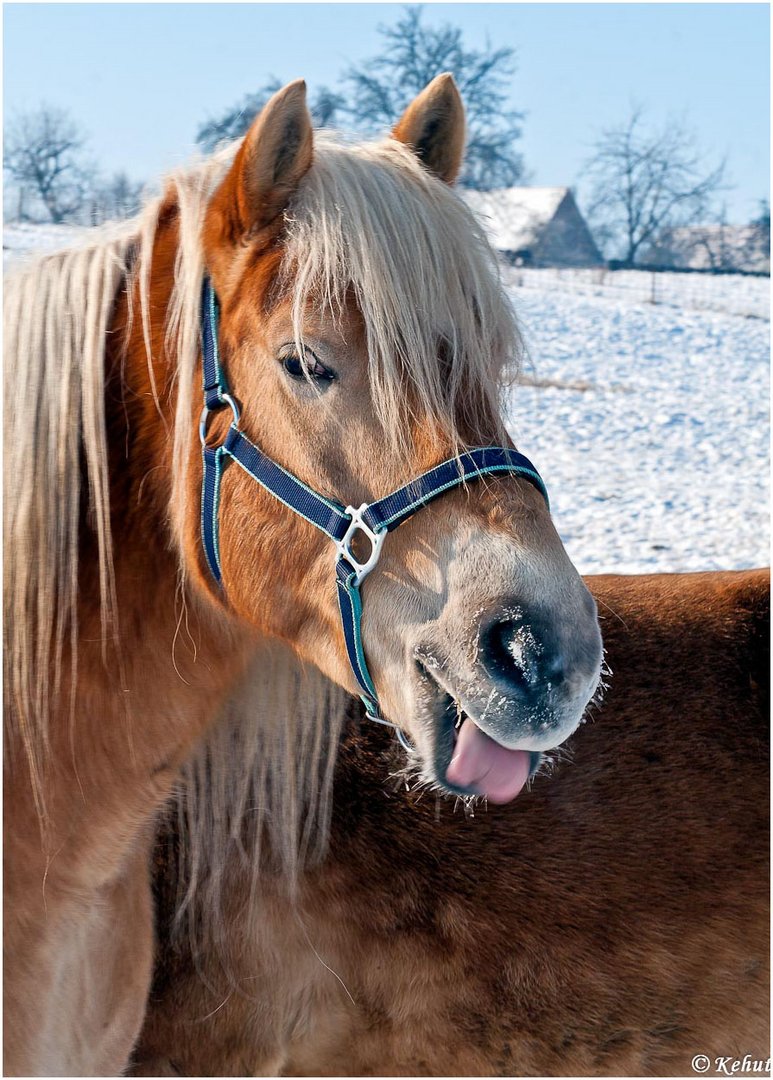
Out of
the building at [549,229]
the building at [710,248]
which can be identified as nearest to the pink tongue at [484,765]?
the building at [549,229]

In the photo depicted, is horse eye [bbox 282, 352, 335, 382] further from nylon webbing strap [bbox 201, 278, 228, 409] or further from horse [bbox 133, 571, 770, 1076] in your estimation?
horse [bbox 133, 571, 770, 1076]

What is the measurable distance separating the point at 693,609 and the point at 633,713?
16.9 inches

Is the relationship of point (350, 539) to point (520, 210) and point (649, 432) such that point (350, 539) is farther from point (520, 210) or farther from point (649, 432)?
point (520, 210)

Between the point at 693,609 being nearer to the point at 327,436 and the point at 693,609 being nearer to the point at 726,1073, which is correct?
the point at 726,1073

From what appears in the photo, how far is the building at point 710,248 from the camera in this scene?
2765 cm

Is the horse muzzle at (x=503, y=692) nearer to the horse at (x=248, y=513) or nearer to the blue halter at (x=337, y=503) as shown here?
the horse at (x=248, y=513)

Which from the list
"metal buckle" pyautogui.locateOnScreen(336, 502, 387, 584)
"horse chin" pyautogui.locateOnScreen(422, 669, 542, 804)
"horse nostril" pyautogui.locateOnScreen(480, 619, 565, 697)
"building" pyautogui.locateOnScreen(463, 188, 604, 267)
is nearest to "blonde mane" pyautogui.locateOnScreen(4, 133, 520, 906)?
"metal buckle" pyautogui.locateOnScreen(336, 502, 387, 584)

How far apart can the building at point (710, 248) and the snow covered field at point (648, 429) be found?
1401cm

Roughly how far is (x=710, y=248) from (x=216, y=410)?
29.7 metres

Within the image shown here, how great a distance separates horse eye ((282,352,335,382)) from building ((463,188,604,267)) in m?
22.4

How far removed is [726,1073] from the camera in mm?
2752

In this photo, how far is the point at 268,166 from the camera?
1712 mm

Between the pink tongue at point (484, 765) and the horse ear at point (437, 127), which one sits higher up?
the horse ear at point (437, 127)

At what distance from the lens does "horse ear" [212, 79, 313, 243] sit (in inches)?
65.1
